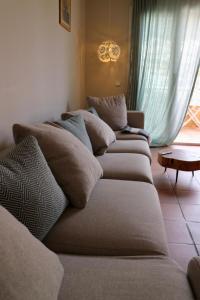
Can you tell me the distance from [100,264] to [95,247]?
0.40 ft

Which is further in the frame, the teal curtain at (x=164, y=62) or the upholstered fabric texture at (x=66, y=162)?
the teal curtain at (x=164, y=62)

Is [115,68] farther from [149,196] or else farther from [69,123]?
[149,196]

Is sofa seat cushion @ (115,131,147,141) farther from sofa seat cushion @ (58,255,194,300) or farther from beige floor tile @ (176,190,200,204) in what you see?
sofa seat cushion @ (58,255,194,300)

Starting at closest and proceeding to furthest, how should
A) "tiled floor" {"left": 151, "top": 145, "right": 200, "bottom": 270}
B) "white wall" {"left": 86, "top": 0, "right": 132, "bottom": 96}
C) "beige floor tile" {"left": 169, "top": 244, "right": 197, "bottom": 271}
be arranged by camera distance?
"beige floor tile" {"left": 169, "top": 244, "right": 197, "bottom": 271}
"tiled floor" {"left": 151, "top": 145, "right": 200, "bottom": 270}
"white wall" {"left": 86, "top": 0, "right": 132, "bottom": 96}

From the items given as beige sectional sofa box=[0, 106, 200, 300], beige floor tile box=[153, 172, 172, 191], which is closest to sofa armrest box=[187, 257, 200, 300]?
beige sectional sofa box=[0, 106, 200, 300]

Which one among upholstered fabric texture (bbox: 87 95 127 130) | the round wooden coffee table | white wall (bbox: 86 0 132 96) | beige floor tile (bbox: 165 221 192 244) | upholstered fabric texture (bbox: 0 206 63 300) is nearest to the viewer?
upholstered fabric texture (bbox: 0 206 63 300)

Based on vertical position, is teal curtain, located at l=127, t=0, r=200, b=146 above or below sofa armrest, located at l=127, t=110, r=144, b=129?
above

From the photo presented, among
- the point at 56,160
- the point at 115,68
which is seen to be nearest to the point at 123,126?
the point at 115,68

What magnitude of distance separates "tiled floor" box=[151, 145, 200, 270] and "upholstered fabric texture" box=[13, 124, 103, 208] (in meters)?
0.78

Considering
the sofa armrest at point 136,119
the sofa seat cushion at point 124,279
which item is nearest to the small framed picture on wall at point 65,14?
the sofa armrest at point 136,119

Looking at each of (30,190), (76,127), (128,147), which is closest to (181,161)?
(128,147)

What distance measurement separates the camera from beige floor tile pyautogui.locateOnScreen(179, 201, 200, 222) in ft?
7.45

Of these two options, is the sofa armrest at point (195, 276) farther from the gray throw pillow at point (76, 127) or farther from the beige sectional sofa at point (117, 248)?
the gray throw pillow at point (76, 127)

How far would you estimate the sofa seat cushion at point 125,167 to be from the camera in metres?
1.97
